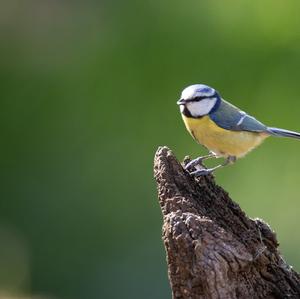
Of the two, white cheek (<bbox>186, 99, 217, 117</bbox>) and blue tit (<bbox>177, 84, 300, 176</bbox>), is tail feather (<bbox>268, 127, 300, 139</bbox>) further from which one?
white cheek (<bbox>186, 99, 217, 117</bbox>)

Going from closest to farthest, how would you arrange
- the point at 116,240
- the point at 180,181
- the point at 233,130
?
the point at 180,181 < the point at 233,130 < the point at 116,240

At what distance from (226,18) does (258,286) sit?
77.0 inches

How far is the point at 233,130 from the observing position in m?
2.01

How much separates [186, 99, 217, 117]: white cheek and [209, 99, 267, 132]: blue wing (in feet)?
0.06

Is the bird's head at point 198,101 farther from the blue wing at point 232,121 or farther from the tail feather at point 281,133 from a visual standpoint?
the tail feather at point 281,133

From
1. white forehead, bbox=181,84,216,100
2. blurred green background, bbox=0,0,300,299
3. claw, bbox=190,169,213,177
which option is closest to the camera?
claw, bbox=190,169,213,177

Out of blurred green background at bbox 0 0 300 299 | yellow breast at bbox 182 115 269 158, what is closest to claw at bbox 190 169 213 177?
yellow breast at bbox 182 115 269 158

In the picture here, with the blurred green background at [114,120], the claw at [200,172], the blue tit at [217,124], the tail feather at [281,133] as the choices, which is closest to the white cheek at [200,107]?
the blue tit at [217,124]

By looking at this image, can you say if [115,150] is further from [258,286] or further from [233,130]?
[258,286]

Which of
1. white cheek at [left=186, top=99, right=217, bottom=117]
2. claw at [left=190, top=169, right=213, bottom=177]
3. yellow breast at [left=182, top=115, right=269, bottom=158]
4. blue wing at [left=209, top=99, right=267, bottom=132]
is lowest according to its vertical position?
claw at [left=190, top=169, right=213, bottom=177]

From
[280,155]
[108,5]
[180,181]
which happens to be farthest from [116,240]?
[180,181]

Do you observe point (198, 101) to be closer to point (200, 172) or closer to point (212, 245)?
point (200, 172)

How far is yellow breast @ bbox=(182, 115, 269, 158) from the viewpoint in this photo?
6.56 ft

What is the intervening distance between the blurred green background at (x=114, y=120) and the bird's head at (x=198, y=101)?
1197 mm
